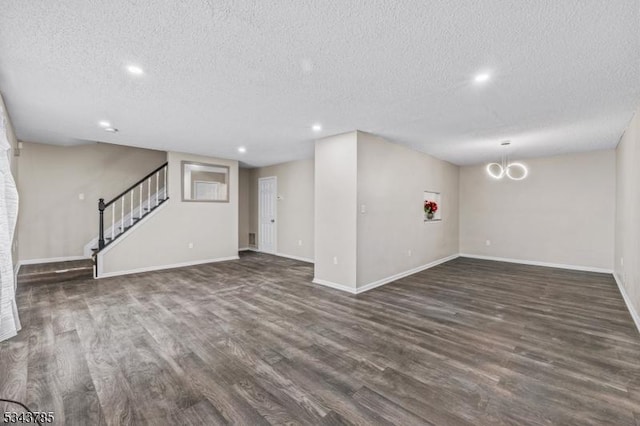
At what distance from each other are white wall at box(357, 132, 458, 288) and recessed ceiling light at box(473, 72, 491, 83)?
1.98 metres

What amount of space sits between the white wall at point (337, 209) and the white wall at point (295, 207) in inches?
83.0

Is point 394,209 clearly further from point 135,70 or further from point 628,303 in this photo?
point 135,70

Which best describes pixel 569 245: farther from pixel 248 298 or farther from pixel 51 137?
pixel 51 137

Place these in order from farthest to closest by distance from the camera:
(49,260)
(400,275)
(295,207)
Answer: (295,207) → (49,260) → (400,275)

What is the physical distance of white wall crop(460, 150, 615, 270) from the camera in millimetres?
5844

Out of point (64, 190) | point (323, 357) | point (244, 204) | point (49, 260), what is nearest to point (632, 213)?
point (323, 357)

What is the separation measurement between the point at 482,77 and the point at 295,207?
5481mm

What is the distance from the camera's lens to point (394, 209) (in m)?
5.21

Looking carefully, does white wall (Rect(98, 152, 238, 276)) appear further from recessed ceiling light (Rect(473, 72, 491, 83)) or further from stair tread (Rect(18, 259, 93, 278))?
recessed ceiling light (Rect(473, 72, 491, 83))

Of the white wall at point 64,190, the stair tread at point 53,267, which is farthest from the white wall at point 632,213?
the white wall at point 64,190

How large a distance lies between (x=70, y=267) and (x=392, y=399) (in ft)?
22.3

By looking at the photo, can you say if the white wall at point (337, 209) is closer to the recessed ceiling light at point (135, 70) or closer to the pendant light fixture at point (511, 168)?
the recessed ceiling light at point (135, 70)

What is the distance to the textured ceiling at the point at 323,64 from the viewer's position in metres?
1.73

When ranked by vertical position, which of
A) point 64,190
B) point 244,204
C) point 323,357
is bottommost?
point 323,357
